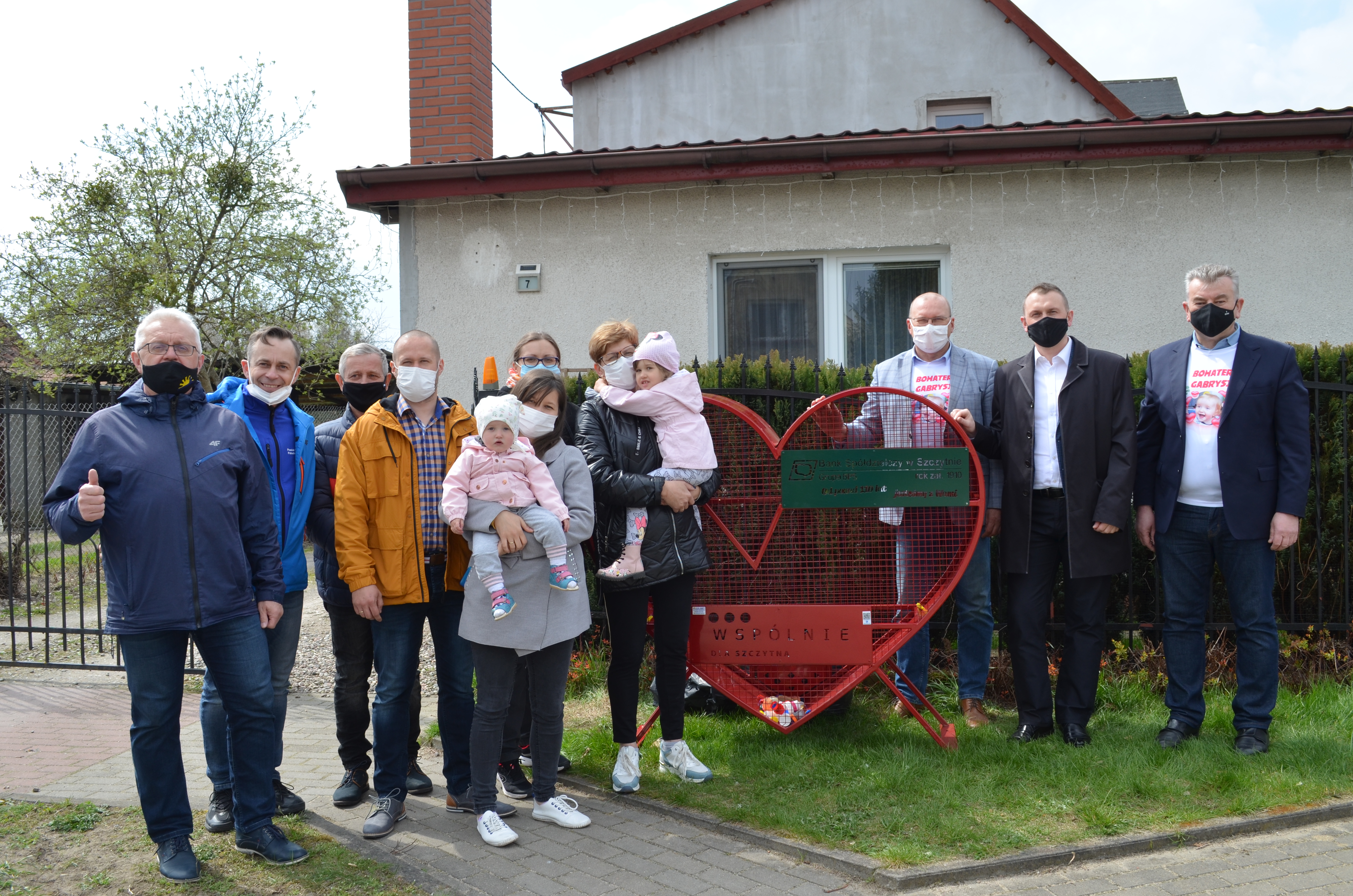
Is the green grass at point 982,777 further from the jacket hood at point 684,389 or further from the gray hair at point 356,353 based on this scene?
A: the gray hair at point 356,353

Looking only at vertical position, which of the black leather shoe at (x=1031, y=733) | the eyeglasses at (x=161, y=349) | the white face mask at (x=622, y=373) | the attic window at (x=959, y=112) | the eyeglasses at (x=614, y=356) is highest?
the attic window at (x=959, y=112)

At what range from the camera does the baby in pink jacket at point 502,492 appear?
12.1 ft

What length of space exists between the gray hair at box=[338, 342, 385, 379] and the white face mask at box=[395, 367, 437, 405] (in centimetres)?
38

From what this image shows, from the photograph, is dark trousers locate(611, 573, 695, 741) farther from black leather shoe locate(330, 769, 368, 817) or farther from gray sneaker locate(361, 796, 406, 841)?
black leather shoe locate(330, 769, 368, 817)

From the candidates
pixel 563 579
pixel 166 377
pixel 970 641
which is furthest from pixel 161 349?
pixel 970 641

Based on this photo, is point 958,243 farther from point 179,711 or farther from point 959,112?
point 179,711

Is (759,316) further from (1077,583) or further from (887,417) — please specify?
(1077,583)

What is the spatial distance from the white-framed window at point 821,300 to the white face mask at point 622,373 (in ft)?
10.5

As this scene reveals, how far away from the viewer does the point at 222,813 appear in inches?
158

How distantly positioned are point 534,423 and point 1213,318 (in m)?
3.14

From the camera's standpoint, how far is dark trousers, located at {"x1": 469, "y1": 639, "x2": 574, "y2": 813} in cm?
382

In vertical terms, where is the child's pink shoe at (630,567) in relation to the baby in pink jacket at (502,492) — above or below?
below

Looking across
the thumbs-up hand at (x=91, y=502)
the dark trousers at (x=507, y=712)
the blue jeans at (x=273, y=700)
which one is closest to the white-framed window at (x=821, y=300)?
the dark trousers at (x=507, y=712)

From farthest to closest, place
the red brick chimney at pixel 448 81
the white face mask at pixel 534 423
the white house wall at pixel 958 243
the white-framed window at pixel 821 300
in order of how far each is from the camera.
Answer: the red brick chimney at pixel 448 81 < the white-framed window at pixel 821 300 < the white house wall at pixel 958 243 < the white face mask at pixel 534 423
